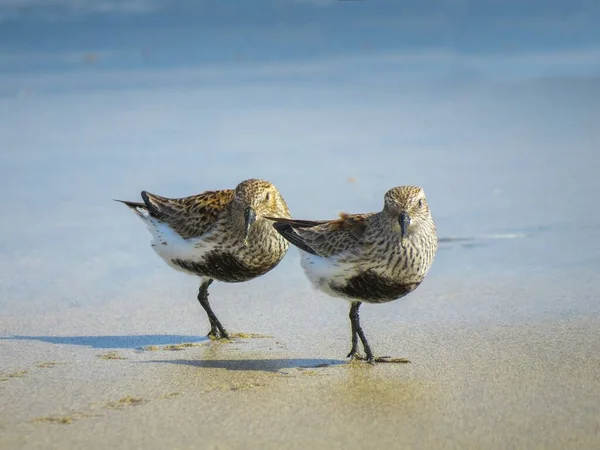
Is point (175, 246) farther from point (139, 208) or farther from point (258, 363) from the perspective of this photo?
point (258, 363)

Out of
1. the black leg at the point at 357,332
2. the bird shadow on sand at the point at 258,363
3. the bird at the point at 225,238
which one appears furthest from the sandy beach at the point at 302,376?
the bird at the point at 225,238

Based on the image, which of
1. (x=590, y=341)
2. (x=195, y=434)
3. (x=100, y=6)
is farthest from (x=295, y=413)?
(x=100, y=6)

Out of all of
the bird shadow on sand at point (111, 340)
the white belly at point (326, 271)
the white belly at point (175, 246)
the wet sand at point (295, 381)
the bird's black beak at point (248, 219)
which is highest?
the bird's black beak at point (248, 219)

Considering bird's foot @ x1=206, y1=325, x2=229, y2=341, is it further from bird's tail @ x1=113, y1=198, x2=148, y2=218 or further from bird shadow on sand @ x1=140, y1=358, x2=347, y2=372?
bird's tail @ x1=113, y1=198, x2=148, y2=218

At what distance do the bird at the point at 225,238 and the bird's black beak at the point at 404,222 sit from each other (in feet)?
3.84

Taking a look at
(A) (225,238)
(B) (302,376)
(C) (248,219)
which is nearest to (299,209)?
(A) (225,238)

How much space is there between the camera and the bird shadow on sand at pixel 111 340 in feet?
21.9

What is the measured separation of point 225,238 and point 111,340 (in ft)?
3.27

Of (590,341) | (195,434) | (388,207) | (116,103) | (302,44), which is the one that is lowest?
(195,434)

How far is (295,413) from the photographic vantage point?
5.24 metres

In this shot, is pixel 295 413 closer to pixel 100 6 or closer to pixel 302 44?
pixel 302 44

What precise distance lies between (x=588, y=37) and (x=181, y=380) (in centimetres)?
1444

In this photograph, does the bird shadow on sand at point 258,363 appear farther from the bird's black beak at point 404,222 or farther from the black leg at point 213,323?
the bird's black beak at point 404,222

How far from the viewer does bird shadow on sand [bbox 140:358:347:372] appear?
618 cm
